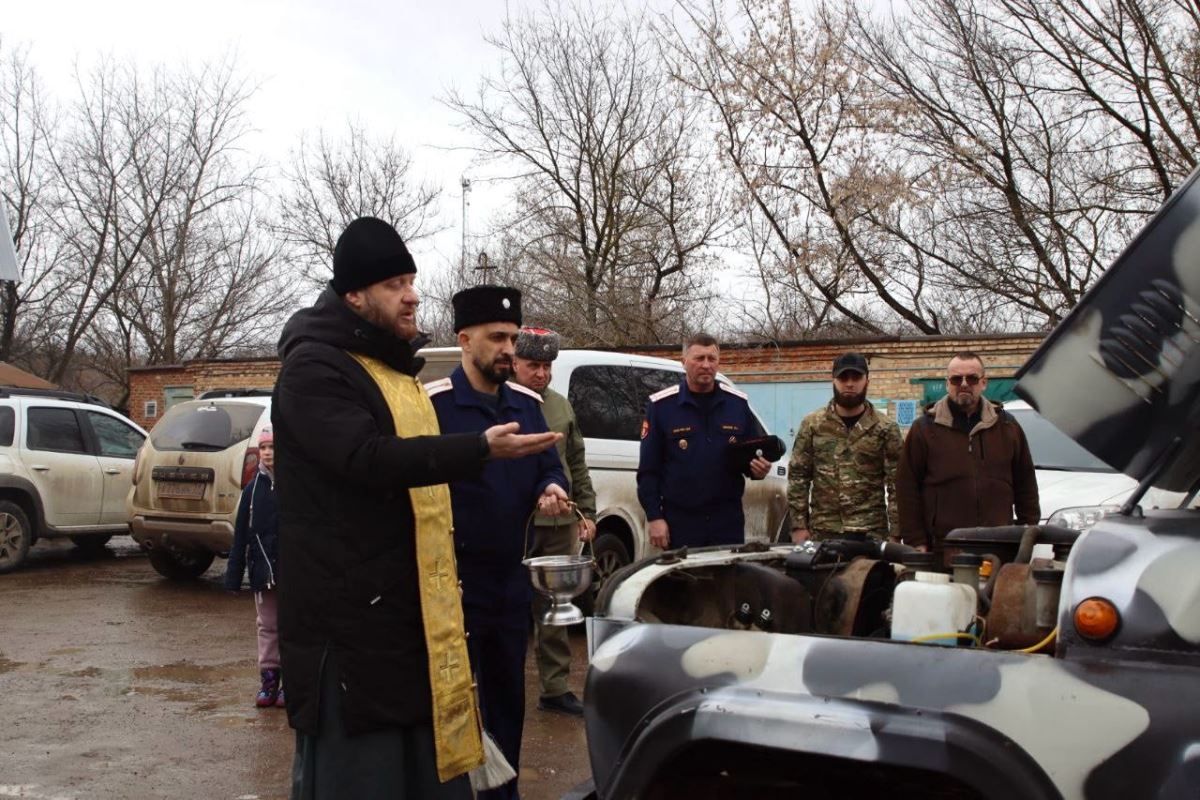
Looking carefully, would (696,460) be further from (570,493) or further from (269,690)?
(269,690)

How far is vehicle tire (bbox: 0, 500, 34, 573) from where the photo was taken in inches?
436

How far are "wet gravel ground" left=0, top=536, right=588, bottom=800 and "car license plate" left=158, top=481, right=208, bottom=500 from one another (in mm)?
853

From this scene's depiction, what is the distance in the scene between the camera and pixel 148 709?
606 cm

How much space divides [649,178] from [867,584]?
21.6 m

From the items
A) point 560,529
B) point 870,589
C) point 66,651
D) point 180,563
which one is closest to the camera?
point 870,589

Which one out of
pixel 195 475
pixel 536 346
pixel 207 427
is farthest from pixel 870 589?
pixel 207 427

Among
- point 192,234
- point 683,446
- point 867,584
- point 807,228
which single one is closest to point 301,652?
point 867,584

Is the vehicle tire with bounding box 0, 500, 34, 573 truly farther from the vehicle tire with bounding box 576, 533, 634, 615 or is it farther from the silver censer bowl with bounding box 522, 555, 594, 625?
the silver censer bowl with bounding box 522, 555, 594, 625

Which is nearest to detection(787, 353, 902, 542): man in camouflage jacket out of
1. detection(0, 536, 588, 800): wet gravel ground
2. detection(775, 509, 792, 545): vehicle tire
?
detection(0, 536, 588, 800): wet gravel ground

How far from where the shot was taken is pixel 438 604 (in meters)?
2.79

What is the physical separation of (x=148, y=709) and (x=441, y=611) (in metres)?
3.98

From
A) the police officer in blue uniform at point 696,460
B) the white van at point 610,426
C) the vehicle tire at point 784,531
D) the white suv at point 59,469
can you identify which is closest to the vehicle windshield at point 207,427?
the white suv at point 59,469

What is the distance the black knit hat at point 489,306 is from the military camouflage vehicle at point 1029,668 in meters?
1.40

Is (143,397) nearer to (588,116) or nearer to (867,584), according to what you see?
(588,116)
